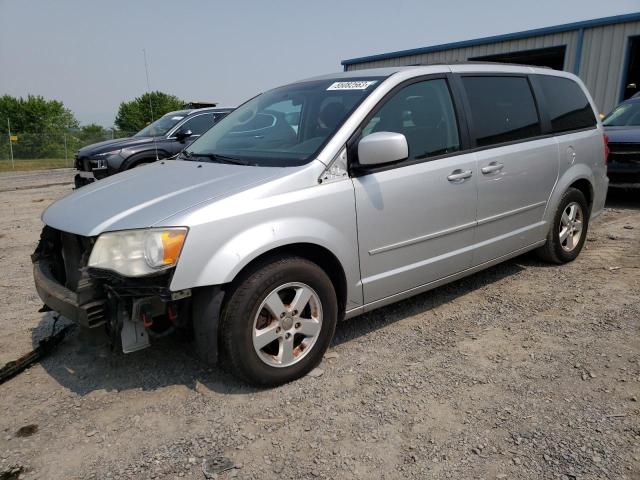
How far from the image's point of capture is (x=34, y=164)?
77.5ft

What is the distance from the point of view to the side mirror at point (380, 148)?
9.93 feet

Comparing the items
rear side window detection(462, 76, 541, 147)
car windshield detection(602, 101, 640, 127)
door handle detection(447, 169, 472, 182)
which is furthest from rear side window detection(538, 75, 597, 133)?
car windshield detection(602, 101, 640, 127)

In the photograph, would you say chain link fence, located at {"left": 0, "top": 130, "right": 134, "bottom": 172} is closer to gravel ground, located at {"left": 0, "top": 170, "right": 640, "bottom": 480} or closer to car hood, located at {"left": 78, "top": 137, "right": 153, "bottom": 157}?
car hood, located at {"left": 78, "top": 137, "right": 153, "bottom": 157}

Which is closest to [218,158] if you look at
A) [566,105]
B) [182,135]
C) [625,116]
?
[566,105]

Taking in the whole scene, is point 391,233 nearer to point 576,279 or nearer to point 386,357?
point 386,357

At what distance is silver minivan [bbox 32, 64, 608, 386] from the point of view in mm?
2641

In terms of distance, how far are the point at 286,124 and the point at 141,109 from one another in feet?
174

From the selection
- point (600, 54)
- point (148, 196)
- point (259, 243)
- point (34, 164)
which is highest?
point (600, 54)

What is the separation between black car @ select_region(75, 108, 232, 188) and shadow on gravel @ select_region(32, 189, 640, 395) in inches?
224

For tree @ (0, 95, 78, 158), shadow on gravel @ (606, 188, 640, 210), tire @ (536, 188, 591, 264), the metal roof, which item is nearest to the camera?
tire @ (536, 188, 591, 264)

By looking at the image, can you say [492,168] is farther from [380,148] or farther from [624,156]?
[624,156]

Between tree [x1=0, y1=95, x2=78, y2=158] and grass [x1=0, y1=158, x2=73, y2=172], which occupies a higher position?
tree [x1=0, y1=95, x2=78, y2=158]

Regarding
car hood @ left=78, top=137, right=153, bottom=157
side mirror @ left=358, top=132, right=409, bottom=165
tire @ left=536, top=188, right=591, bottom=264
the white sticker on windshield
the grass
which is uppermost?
the white sticker on windshield

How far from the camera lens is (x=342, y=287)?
10.5 ft
